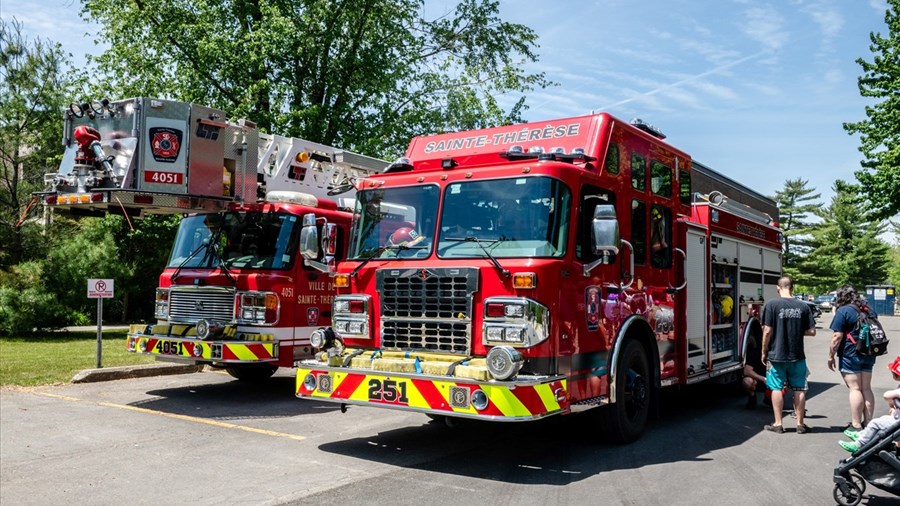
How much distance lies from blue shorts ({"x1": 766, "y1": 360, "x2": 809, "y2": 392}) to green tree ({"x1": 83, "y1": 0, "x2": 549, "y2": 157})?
1327 centimetres

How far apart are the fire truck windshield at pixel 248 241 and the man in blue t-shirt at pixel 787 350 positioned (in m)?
6.08

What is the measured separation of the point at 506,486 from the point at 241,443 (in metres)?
3.01

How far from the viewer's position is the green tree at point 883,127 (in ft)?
76.7

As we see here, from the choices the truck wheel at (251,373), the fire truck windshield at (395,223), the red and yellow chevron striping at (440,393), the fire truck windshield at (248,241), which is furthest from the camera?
the truck wheel at (251,373)

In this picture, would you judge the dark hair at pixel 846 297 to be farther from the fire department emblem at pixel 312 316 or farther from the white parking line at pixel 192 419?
the fire department emblem at pixel 312 316

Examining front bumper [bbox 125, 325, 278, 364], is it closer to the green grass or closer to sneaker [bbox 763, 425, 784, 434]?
the green grass

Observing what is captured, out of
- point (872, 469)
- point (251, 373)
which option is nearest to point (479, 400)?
point (872, 469)

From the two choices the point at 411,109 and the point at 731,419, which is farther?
the point at 411,109

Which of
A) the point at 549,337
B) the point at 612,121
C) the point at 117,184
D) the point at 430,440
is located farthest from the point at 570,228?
the point at 117,184

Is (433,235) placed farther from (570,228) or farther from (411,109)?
(411,109)

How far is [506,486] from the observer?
5.81 meters

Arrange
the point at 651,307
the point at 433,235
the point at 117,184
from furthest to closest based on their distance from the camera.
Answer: the point at 117,184 → the point at 651,307 → the point at 433,235

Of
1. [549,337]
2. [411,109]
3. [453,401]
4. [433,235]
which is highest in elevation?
[411,109]

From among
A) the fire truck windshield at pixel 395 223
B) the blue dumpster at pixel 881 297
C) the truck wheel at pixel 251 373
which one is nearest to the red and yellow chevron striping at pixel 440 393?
the fire truck windshield at pixel 395 223
